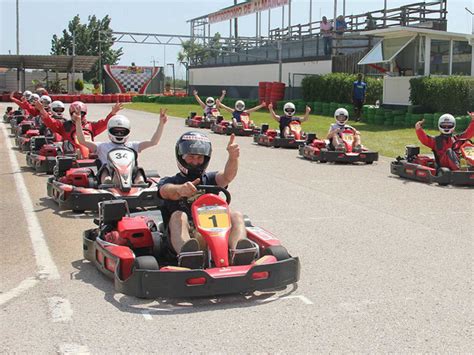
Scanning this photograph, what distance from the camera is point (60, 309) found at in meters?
4.51

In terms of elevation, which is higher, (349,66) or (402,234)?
(349,66)

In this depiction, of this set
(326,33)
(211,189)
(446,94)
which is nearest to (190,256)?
(211,189)

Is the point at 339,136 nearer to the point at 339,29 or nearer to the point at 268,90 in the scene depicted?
the point at 268,90

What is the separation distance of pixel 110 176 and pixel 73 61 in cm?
4573

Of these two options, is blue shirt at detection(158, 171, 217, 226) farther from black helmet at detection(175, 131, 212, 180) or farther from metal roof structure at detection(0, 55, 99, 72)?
metal roof structure at detection(0, 55, 99, 72)

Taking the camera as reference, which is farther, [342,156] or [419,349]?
[342,156]

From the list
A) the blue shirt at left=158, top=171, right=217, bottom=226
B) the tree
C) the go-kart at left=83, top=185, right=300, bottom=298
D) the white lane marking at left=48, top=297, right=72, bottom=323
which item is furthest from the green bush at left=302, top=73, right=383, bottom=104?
the tree

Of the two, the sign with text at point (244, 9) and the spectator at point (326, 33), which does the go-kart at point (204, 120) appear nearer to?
the spectator at point (326, 33)

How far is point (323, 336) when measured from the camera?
4039 millimetres

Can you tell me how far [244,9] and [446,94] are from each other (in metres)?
26.9

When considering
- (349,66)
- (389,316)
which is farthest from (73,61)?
(389,316)

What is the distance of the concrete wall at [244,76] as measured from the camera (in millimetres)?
33875

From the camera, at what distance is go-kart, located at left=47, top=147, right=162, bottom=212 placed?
25.8 feet

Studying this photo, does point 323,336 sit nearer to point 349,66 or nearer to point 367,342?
point 367,342
